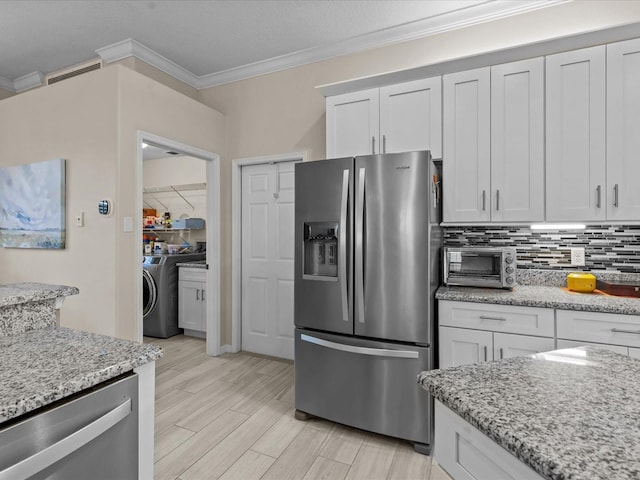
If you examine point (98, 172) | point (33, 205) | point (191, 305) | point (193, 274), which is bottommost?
point (191, 305)

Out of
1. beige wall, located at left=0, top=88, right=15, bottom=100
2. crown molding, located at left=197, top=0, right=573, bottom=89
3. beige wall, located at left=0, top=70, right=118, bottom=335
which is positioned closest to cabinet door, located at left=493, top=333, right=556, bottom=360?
crown molding, located at left=197, top=0, right=573, bottom=89

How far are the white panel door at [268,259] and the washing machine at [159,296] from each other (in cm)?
110

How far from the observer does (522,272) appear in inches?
100

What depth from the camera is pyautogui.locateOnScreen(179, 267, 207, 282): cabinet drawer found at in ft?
13.6

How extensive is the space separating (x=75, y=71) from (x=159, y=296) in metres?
2.43

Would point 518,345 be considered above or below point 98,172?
below

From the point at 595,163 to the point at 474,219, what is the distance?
2.42ft

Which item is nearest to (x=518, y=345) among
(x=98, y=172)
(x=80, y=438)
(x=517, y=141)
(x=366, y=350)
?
(x=366, y=350)

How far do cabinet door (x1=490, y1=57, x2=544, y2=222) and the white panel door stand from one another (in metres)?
1.84

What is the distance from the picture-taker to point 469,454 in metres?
0.76

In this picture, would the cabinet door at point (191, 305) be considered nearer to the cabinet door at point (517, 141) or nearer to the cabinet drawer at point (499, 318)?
the cabinet drawer at point (499, 318)

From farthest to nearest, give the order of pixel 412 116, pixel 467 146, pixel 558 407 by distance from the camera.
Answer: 1. pixel 412 116
2. pixel 467 146
3. pixel 558 407

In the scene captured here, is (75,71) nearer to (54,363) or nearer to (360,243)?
(360,243)

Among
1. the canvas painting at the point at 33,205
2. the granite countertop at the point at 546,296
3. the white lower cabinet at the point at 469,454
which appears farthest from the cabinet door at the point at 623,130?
the canvas painting at the point at 33,205
